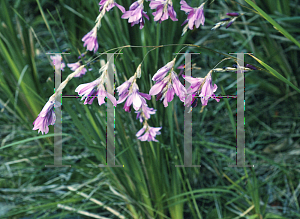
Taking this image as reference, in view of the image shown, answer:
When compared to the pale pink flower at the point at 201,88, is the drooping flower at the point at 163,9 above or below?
above

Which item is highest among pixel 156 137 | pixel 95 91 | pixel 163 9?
pixel 163 9

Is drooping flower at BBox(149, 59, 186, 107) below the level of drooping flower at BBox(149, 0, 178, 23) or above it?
below

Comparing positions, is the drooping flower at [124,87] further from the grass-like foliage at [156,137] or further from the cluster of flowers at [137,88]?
the grass-like foliage at [156,137]

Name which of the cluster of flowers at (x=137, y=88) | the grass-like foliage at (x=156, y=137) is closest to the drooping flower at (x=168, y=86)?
the cluster of flowers at (x=137, y=88)

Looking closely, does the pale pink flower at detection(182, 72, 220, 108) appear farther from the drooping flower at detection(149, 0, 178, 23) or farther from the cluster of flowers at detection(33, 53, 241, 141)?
the drooping flower at detection(149, 0, 178, 23)

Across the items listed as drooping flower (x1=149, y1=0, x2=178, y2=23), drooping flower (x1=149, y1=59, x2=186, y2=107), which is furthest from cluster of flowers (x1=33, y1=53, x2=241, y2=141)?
drooping flower (x1=149, y1=0, x2=178, y2=23)

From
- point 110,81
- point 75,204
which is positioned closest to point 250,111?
point 110,81

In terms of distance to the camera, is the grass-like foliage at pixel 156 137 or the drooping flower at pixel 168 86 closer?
the drooping flower at pixel 168 86

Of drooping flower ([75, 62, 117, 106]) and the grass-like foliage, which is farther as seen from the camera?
the grass-like foliage

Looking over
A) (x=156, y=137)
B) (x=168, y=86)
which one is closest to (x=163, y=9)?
(x=168, y=86)

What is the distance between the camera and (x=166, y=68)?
53 cm

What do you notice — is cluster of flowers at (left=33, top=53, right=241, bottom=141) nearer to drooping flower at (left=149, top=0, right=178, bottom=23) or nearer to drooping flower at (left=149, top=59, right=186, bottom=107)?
drooping flower at (left=149, top=59, right=186, bottom=107)

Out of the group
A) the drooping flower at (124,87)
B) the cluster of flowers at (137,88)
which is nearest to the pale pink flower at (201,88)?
the cluster of flowers at (137,88)

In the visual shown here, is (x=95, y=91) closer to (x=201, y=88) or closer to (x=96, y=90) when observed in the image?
(x=96, y=90)
